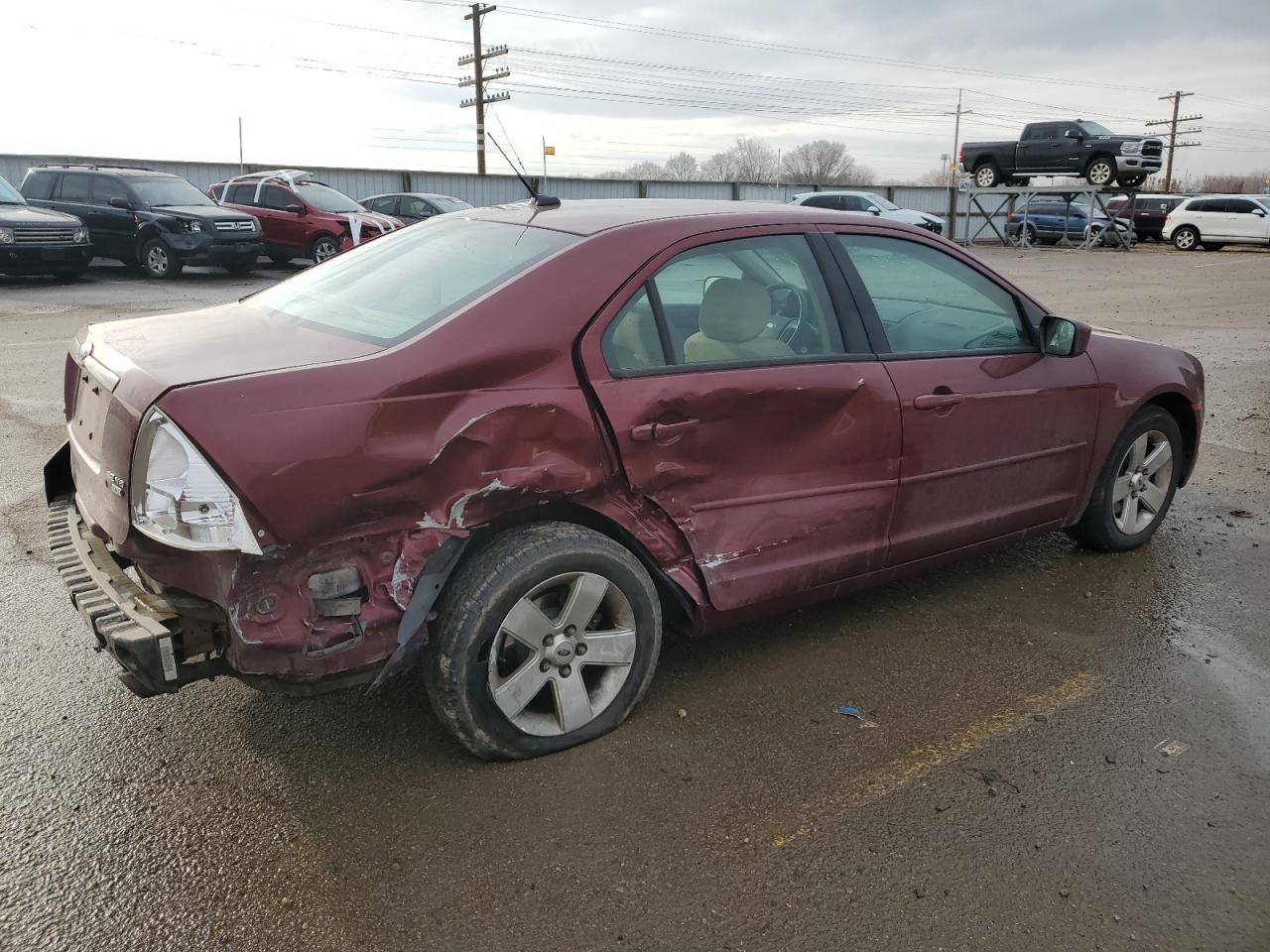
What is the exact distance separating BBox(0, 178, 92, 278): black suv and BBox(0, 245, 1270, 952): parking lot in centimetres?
1312

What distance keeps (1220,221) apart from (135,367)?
33.5 m

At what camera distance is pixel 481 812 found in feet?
9.04

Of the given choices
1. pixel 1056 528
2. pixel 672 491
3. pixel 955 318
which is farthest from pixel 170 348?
pixel 1056 528

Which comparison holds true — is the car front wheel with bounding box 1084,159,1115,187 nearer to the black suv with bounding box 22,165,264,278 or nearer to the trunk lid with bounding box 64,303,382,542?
the black suv with bounding box 22,165,264,278

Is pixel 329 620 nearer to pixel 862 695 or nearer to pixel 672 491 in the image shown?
pixel 672 491

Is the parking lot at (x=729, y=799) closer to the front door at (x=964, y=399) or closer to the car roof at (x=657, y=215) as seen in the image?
the front door at (x=964, y=399)

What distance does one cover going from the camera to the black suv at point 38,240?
15.0 meters

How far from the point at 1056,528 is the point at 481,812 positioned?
285cm

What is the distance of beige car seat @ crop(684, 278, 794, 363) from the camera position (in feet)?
10.7

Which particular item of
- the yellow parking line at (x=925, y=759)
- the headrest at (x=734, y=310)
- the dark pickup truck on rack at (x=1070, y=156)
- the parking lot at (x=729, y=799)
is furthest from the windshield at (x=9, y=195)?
the dark pickup truck on rack at (x=1070, y=156)

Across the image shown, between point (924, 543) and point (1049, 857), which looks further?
point (924, 543)

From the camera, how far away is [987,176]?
32.6 metres

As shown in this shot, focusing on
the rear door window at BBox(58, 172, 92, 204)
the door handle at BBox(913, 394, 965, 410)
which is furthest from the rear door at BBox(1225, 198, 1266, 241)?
the door handle at BBox(913, 394, 965, 410)

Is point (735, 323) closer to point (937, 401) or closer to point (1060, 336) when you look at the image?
point (937, 401)
